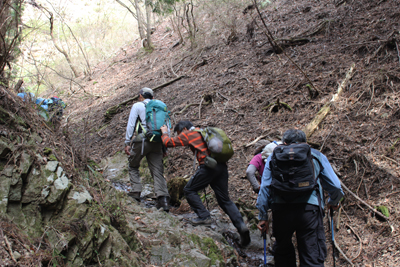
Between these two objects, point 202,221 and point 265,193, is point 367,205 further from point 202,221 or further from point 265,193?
point 202,221

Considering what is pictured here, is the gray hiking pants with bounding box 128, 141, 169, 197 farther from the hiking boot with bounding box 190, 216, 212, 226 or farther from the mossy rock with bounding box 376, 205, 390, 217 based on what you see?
the mossy rock with bounding box 376, 205, 390, 217

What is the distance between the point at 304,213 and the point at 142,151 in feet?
10.4

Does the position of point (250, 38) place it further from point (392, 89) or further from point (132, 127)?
point (132, 127)

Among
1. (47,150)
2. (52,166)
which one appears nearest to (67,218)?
(52,166)

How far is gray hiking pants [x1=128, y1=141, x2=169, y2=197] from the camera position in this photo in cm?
550

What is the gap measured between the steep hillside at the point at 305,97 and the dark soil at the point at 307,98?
3 centimetres

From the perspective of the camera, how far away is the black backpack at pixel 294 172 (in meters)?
3.07

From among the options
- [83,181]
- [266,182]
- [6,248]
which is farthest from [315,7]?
[6,248]

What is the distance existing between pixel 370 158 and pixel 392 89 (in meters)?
2.20

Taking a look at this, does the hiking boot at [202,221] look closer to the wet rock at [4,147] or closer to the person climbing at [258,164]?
the person climbing at [258,164]

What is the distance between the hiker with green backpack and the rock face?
0.79 meters

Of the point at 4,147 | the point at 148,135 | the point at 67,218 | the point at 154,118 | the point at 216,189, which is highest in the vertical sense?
the point at 4,147

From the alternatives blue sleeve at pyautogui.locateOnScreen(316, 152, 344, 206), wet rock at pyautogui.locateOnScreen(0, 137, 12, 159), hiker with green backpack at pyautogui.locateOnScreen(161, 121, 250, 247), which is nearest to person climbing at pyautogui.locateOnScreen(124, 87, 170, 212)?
hiker with green backpack at pyautogui.locateOnScreen(161, 121, 250, 247)

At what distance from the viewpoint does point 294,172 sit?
3088 millimetres
